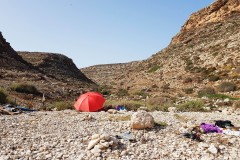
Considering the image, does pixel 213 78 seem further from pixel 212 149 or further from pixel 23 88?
pixel 212 149

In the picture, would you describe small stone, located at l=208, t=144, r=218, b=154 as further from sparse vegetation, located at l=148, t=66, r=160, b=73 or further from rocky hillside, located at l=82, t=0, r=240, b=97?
sparse vegetation, located at l=148, t=66, r=160, b=73

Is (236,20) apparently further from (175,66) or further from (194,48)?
(175,66)

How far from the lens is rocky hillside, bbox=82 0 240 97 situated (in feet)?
118

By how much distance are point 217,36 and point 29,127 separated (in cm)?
4579

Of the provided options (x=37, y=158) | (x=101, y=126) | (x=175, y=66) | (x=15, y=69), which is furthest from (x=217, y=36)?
(x=37, y=158)

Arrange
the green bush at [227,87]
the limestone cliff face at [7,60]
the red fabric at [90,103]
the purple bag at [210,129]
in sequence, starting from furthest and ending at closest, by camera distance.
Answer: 1. the limestone cliff face at [7,60]
2. the green bush at [227,87]
3. the red fabric at [90,103]
4. the purple bag at [210,129]

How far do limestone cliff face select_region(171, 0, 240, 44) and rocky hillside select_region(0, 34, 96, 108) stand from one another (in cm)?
2526

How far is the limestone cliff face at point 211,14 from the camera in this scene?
60.9 meters

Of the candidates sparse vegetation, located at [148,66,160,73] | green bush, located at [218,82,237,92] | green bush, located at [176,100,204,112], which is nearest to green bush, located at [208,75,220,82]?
green bush, located at [218,82,237,92]

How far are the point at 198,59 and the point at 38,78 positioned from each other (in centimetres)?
2269

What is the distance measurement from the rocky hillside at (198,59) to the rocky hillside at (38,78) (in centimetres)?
785

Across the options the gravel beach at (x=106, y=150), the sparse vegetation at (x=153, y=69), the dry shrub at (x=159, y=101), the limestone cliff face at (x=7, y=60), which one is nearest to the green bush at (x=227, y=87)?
the dry shrub at (x=159, y=101)

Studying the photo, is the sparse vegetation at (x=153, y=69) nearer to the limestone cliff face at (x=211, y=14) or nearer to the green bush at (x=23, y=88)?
the limestone cliff face at (x=211, y=14)

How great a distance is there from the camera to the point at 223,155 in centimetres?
927
